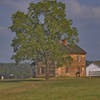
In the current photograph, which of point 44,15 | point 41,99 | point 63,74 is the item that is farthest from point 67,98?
point 63,74

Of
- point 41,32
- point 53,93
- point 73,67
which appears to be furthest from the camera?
point 73,67

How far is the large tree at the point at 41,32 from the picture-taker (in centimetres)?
5684

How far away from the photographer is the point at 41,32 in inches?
2235

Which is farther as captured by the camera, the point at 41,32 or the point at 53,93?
the point at 41,32

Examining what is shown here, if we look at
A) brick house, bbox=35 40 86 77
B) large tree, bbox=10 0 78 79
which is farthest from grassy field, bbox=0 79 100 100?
brick house, bbox=35 40 86 77

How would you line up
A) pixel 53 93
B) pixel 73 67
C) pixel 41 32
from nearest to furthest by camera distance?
pixel 53 93
pixel 41 32
pixel 73 67

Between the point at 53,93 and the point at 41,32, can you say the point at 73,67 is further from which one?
the point at 53,93

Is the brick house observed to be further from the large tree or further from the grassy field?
the grassy field

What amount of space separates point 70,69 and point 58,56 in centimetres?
2677

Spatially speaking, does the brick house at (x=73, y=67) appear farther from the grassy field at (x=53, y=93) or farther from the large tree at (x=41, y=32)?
the grassy field at (x=53, y=93)

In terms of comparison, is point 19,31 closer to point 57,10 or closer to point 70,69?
point 57,10

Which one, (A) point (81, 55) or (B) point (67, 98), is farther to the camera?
(A) point (81, 55)

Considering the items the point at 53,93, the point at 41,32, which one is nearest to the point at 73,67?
the point at 41,32

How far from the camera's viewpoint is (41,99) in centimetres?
2330
